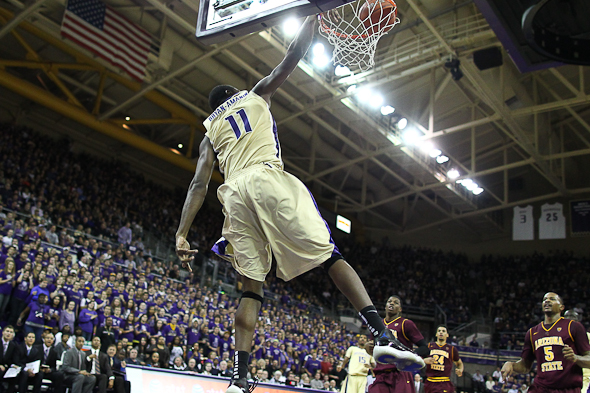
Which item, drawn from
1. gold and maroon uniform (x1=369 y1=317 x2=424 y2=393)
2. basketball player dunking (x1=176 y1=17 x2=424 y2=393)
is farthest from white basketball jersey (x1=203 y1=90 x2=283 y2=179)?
gold and maroon uniform (x1=369 y1=317 x2=424 y2=393)

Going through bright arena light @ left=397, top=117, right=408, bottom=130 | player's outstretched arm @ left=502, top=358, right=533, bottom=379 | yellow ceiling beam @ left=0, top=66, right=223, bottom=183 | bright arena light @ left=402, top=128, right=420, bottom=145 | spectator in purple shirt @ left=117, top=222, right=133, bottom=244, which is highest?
bright arena light @ left=397, top=117, right=408, bottom=130

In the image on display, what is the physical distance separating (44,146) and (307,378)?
12.7 meters

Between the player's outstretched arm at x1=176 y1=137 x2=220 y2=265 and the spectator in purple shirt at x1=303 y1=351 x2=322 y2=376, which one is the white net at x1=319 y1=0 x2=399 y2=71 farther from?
the spectator in purple shirt at x1=303 y1=351 x2=322 y2=376

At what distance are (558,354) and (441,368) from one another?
9.26 ft

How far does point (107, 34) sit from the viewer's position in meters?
15.0

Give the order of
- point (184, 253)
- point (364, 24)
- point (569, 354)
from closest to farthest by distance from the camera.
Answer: point (184, 253) < point (569, 354) < point (364, 24)

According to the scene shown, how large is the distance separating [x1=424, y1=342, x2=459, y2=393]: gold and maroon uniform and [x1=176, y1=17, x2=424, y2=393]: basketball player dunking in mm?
5458

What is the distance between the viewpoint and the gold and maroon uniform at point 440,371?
313 inches

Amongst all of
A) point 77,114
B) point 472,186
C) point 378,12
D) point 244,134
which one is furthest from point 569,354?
point 472,186

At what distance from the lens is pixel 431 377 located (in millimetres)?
8125

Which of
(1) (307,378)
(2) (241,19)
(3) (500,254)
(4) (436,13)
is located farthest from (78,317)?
(3) (500,254)

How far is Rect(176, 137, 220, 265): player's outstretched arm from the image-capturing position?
3.44 metres

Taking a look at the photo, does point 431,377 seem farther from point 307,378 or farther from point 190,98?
point 190,98

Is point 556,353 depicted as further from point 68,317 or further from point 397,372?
point 68,317
